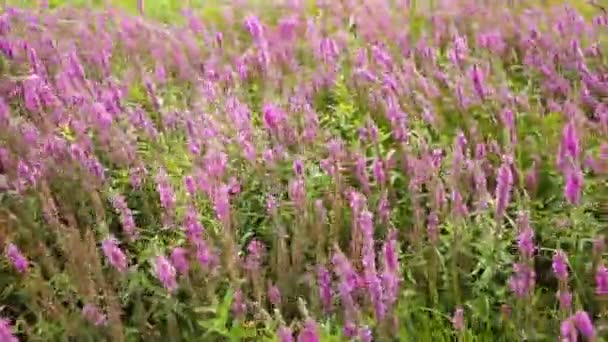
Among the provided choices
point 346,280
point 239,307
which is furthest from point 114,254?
point 346,280

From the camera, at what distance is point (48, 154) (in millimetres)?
3559

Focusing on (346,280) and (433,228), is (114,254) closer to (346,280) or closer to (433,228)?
(346,280)

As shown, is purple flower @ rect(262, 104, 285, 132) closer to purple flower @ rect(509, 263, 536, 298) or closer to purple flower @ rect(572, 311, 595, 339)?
purple flower @ rect(509, 263, 536, 298)

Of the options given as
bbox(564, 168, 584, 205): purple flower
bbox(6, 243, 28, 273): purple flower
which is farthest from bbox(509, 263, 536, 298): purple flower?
bbox(6, 243, 28, 273): purple flower

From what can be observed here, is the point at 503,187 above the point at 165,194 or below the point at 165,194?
above

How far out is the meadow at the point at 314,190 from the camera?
9.20 feet

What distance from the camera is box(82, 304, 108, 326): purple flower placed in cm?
281

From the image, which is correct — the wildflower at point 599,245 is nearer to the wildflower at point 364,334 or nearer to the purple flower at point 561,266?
the purple flower at point 561,266

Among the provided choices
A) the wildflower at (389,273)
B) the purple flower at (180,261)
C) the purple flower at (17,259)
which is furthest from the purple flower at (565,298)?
the purple flower at (17,259)

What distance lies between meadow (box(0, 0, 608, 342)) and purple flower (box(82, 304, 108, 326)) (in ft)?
0.07

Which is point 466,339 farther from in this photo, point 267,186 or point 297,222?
point 267,186

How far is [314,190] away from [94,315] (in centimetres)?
106

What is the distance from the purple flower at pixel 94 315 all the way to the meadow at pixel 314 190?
0.02 meters

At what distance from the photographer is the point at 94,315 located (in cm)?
282
